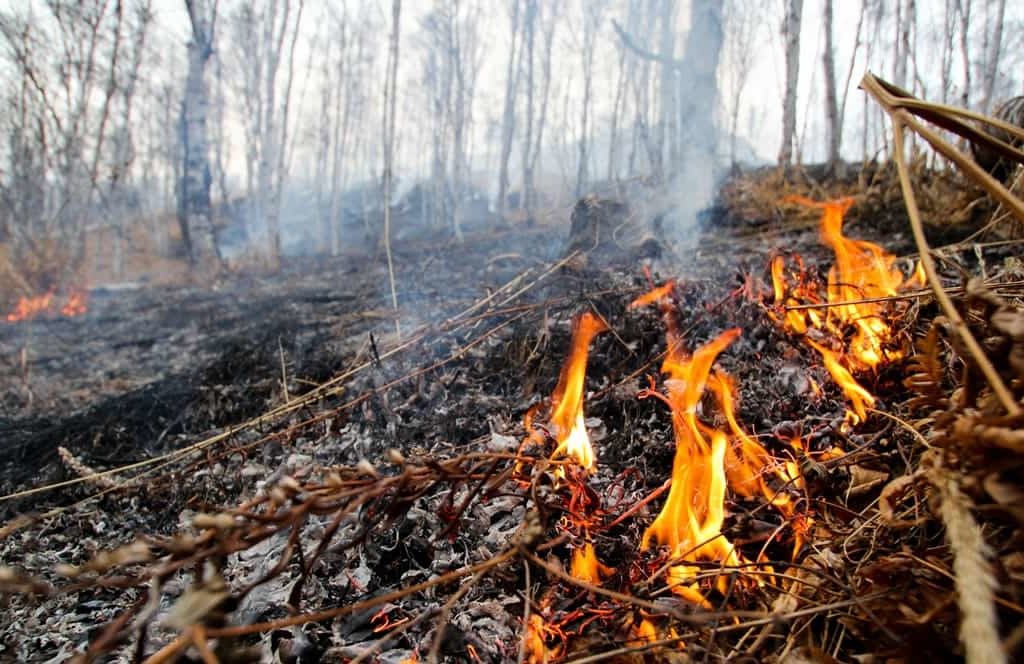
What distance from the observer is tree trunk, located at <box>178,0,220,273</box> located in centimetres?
1181

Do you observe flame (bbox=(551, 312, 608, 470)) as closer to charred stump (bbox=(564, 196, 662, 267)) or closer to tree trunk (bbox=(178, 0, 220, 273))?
charred stump (bbox=(564, 196, 662, 267))

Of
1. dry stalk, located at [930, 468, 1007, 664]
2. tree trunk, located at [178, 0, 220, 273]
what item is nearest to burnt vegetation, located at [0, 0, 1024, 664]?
dry stalk, located at [930, 468, 1007, 664]

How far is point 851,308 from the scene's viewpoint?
2.58 metres

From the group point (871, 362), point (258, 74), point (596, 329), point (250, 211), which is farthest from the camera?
point (250, 211)

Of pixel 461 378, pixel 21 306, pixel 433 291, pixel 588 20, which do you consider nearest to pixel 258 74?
pixel 21 306

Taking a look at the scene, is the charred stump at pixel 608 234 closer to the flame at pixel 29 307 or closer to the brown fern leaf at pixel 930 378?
the brown fern leaf at pixel 930 378

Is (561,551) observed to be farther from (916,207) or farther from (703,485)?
(916,207)

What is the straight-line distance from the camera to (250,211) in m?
29.7

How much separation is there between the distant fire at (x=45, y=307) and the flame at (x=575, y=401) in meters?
10.7

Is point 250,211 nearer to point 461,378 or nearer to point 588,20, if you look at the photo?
point 588,20

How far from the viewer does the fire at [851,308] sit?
2195 millimetres

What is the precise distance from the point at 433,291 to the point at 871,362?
498 cm

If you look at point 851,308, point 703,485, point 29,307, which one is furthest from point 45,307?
point 851,308

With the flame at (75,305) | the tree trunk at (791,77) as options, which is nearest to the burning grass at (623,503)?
the tree trunk at (791,77)
